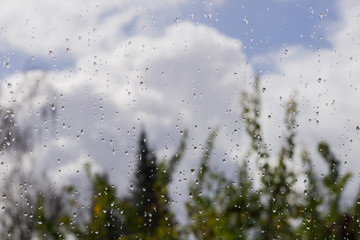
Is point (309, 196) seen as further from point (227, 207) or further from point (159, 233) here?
point (159, 233)

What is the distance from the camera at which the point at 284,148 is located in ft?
8.01

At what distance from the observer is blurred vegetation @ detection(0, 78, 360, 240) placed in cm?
228

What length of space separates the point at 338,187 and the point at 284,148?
0.25 metres

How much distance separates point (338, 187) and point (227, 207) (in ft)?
1.40

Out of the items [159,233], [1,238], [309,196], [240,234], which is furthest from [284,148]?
[1,238]

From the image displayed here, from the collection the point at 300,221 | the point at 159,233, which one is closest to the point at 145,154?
the point at 159,233

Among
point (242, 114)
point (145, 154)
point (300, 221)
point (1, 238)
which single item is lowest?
point (1, 238)

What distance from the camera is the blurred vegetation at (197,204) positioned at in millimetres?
2283

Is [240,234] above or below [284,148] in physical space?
below

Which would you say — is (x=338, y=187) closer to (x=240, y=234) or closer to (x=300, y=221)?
(x=300, y=221)

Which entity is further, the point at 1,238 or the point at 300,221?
the point at 300,221

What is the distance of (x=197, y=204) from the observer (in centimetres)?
233

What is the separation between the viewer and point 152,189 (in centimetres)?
239

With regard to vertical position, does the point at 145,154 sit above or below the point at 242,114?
below
